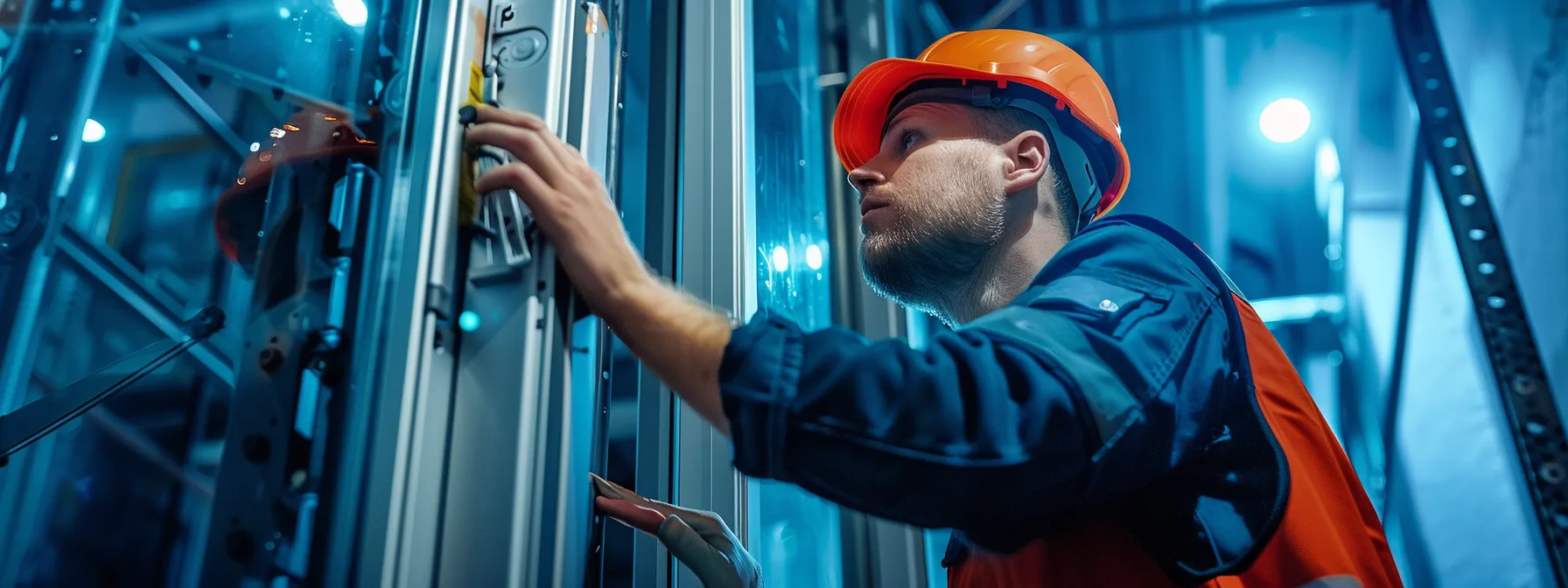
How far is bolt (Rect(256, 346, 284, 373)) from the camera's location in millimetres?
748

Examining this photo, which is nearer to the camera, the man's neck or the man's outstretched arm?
the man's outstretched arm

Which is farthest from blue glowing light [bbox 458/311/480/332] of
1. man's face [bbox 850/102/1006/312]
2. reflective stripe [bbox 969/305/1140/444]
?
man's face [bbox 850/102/1006/312]

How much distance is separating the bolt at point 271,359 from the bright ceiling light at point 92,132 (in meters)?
0.25

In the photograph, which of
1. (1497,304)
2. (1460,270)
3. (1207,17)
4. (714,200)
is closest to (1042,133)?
(714,200)

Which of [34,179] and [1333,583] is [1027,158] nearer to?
[1333,583]

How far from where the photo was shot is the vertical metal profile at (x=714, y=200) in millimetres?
1273

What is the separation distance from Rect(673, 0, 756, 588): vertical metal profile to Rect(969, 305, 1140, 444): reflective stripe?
634 mm

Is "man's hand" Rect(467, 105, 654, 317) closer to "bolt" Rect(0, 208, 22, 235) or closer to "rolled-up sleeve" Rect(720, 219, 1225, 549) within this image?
"rolled-up sleeve" Rect(720, 219, 1225, 549)

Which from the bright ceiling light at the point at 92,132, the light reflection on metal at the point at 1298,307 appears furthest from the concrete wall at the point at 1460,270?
the bright ceiling light at the point at 92,132

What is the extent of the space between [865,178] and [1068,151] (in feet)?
1.17

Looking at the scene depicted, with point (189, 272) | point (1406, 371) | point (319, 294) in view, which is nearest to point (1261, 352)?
point (319, 294)

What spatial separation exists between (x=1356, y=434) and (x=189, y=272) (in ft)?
12.0

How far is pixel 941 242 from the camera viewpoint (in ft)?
3.88

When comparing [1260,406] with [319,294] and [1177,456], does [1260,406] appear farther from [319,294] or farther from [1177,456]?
[319,294]
